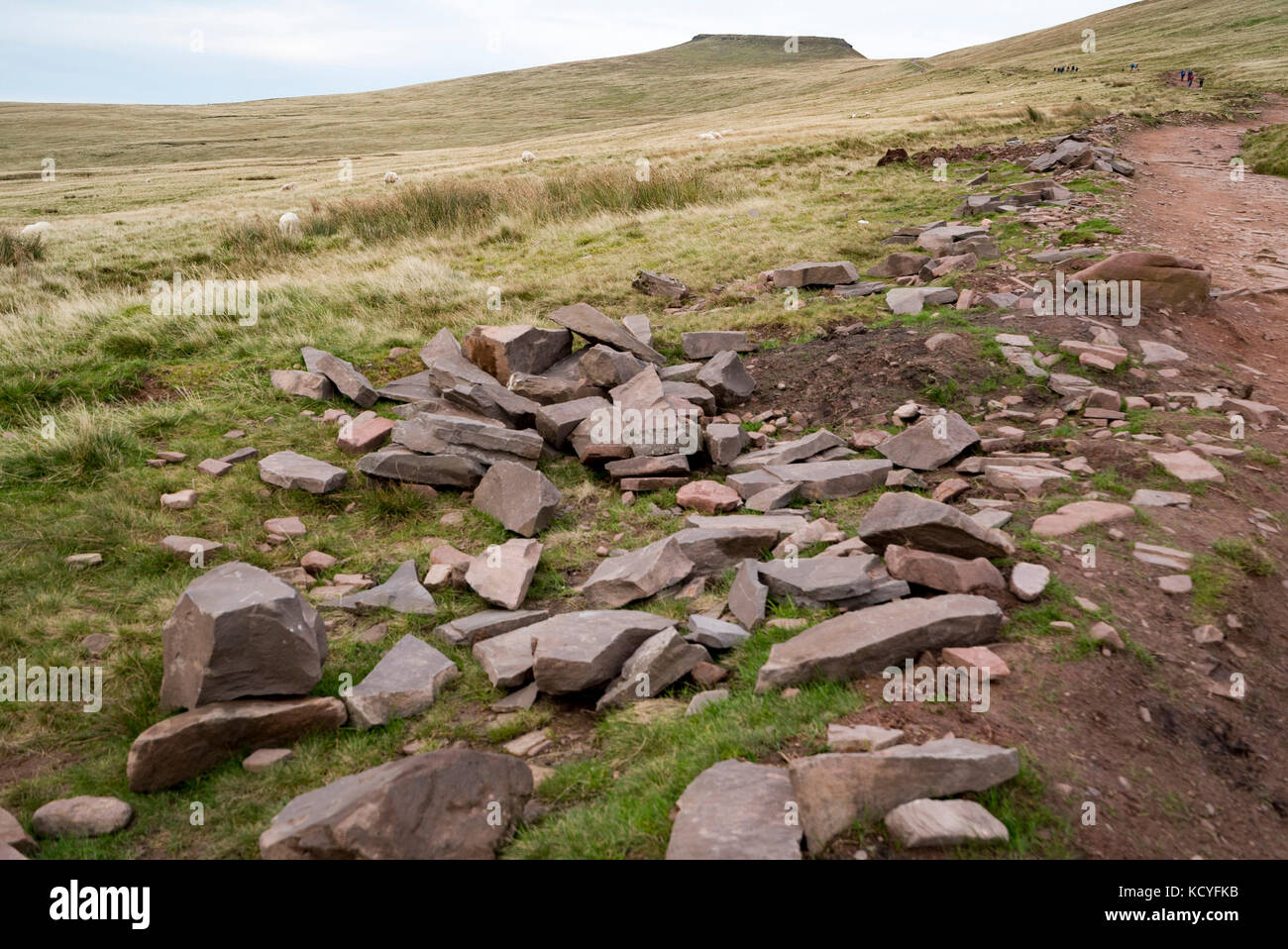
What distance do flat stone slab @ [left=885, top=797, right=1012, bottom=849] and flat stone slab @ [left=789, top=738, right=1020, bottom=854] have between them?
76mm

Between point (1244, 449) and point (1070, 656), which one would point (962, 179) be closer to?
point (1244, 449)

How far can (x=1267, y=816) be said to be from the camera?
131 inches

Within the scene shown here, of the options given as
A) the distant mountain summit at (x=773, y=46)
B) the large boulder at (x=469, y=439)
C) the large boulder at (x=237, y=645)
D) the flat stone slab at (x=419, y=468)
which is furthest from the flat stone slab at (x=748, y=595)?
the distant mountain summit at (x=773, y=46)

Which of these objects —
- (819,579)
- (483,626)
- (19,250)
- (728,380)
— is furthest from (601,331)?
(19,250)

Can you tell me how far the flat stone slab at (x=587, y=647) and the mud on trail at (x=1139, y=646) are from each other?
4.52ft

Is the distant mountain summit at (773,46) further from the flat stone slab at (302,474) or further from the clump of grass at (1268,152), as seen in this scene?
the flat stone slab at (302,474)

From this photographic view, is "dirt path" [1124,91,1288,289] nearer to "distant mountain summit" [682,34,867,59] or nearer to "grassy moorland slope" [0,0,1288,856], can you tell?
"grassy moorland slope" [0,0,1288,856]

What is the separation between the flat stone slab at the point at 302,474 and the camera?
7125 millimetres

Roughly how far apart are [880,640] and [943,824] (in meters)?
1.29

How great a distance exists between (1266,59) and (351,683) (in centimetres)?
5159

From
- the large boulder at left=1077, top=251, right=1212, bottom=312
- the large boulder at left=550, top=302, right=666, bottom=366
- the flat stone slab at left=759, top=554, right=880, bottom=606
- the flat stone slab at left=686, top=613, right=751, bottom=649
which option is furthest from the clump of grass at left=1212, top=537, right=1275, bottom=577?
the large boulder at left=550, top=302, right=666, bottom=366

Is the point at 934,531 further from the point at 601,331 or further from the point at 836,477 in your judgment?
the point at 601,331

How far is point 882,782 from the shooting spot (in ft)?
10.1
